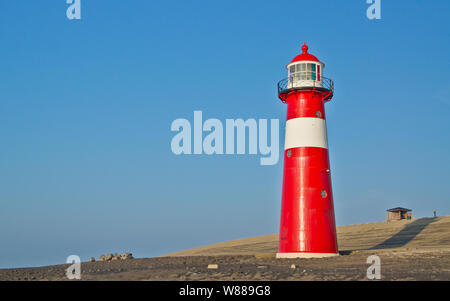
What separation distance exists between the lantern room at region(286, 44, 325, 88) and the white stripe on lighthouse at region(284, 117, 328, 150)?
1.69 metres

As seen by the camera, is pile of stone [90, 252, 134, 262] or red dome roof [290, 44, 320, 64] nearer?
red dome roof [290, 44, 320, 64]

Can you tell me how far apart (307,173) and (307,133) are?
1.81 m

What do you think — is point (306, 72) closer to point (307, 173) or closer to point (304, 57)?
point (304, 57)

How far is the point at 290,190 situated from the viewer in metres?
22.8

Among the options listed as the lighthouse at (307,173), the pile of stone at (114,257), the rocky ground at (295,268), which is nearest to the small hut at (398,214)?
the rocky ground at (295,268)

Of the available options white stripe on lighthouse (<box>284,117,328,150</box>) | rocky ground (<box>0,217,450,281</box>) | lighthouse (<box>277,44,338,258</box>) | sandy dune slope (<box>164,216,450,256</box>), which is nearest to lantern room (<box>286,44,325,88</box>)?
lighthouse (<box>277,44,338,258</box>)

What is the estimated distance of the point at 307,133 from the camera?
882 inches

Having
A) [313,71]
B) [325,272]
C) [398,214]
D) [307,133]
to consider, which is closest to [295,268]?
[325,272]

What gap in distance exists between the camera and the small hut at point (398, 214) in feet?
144

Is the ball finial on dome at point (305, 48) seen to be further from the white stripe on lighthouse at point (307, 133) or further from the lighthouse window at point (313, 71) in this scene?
the white stripe on lighthouse at point (307, 133)

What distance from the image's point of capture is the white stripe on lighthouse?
22.4 meters

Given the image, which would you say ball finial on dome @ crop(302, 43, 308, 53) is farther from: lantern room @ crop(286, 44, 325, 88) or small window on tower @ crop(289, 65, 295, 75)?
small window on tower @ crop(289, 65, 295, 75)

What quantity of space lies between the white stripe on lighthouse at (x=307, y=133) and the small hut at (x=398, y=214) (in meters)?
24.4
